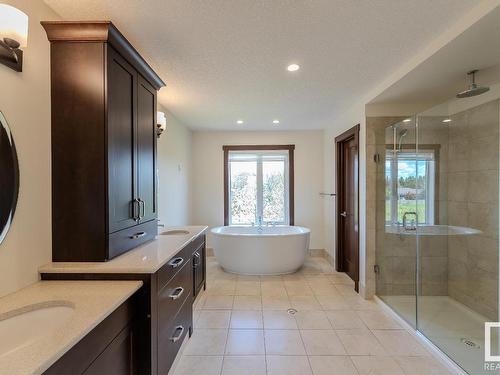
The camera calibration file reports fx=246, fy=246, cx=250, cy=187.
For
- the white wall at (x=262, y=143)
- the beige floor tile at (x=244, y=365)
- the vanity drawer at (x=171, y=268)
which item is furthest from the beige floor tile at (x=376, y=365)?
the white wall at (x=262, y=143)

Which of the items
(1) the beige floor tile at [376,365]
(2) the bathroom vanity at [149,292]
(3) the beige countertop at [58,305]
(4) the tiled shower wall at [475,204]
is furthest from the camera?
(4) the tiled shower wall at [475,204]

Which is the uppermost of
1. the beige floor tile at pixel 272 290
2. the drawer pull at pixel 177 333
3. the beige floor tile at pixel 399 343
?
the drawer pull at pixel 177 333

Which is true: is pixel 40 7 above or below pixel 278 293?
above

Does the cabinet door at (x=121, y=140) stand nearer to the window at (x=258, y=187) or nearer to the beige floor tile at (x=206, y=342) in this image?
the beige floor tile at (x=206, y=342)

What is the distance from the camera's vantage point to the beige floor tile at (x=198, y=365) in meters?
1.82

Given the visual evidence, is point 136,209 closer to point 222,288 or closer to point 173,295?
point 173,295

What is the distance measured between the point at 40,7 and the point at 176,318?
2111 mm

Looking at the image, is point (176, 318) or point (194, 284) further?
point (194, 284)

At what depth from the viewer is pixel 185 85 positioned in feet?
8.44

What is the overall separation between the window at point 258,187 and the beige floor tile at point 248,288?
150 centimetres

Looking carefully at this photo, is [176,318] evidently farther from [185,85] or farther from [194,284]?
[185,85]

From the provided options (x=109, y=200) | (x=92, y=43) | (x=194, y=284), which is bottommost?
(x=194, y=284)

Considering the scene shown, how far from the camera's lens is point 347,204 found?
Result: 12.3ft

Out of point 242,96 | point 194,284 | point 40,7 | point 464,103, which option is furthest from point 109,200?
A: point 464,103
